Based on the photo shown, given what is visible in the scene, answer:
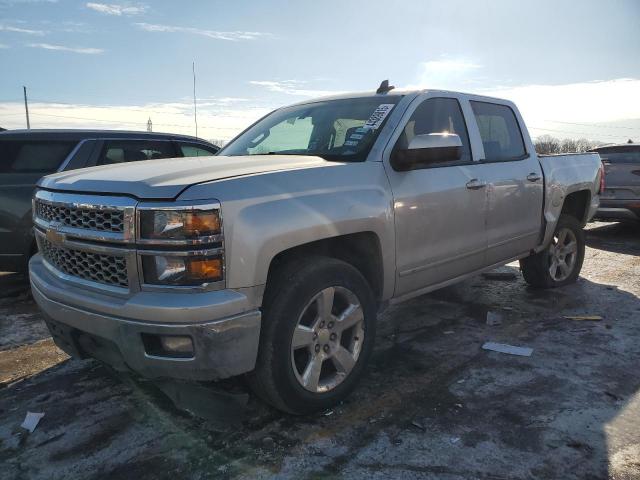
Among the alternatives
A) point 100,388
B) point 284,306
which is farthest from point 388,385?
point 100,388

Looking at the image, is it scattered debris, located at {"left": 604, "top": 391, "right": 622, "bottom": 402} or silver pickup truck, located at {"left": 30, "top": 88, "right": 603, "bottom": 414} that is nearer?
silver pickup truck, located at {"left": 30, "top": 88, "right": 603, "bottom": 414}

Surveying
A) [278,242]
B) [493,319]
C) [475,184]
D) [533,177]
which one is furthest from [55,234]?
[533,177]

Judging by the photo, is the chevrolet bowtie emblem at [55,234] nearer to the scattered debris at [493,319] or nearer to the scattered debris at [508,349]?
the scattered debris at [508,349]

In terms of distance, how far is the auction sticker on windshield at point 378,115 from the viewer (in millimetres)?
3545

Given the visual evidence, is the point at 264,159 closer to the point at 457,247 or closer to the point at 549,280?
the point at 457,247

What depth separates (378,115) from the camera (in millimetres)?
3621

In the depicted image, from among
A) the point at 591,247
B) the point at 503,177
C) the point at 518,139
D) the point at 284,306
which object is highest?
the point at 518,139

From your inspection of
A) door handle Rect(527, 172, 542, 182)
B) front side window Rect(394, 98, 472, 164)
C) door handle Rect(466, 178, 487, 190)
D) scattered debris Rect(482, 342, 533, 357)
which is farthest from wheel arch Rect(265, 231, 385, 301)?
door handle Rect(527, 172, 542, 182)

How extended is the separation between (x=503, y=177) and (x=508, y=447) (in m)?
2.40

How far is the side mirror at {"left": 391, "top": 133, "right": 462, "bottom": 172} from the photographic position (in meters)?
3.25

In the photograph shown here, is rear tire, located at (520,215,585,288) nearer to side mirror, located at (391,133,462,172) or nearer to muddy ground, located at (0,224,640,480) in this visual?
muddy ground, located at (0,224,640,480)

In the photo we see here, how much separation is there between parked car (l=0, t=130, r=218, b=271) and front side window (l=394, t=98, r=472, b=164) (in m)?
3.64

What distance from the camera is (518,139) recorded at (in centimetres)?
502

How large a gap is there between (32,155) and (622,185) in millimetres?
8912
